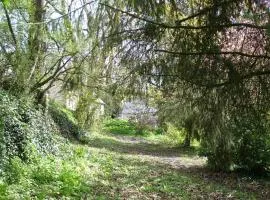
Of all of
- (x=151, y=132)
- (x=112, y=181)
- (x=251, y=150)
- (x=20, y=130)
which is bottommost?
(x=151, y=132)

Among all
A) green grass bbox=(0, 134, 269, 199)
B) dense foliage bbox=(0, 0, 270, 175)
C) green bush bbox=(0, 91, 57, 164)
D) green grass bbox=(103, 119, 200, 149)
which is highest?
dense foliage bbox=(0, 0, 270, 175)

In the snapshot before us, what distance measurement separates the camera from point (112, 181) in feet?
35.9

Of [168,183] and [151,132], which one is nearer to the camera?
[168,183]

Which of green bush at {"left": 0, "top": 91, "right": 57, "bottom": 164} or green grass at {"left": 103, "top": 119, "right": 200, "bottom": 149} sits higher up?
green bush at {"left": 0, "top": 91, "right": 57, "bottom": 164}

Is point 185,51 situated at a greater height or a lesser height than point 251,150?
greater

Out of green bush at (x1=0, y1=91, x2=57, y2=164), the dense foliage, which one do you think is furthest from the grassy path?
the dense foliage

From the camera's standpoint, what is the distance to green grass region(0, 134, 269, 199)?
842 centimetres

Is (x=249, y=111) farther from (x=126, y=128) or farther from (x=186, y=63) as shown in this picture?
(x=126, y=128)

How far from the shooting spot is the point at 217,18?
630 centimetres

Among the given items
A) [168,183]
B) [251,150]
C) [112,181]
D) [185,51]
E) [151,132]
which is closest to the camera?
[185,51]

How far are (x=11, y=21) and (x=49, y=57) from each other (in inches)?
67.8

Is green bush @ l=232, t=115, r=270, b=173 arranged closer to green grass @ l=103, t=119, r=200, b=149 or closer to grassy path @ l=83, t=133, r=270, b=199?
grassy path @ l=83, t=133, r=270, b=199

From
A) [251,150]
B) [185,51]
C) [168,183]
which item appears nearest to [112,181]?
[168,183]

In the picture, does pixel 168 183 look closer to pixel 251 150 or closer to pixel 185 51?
pixel 251 150
